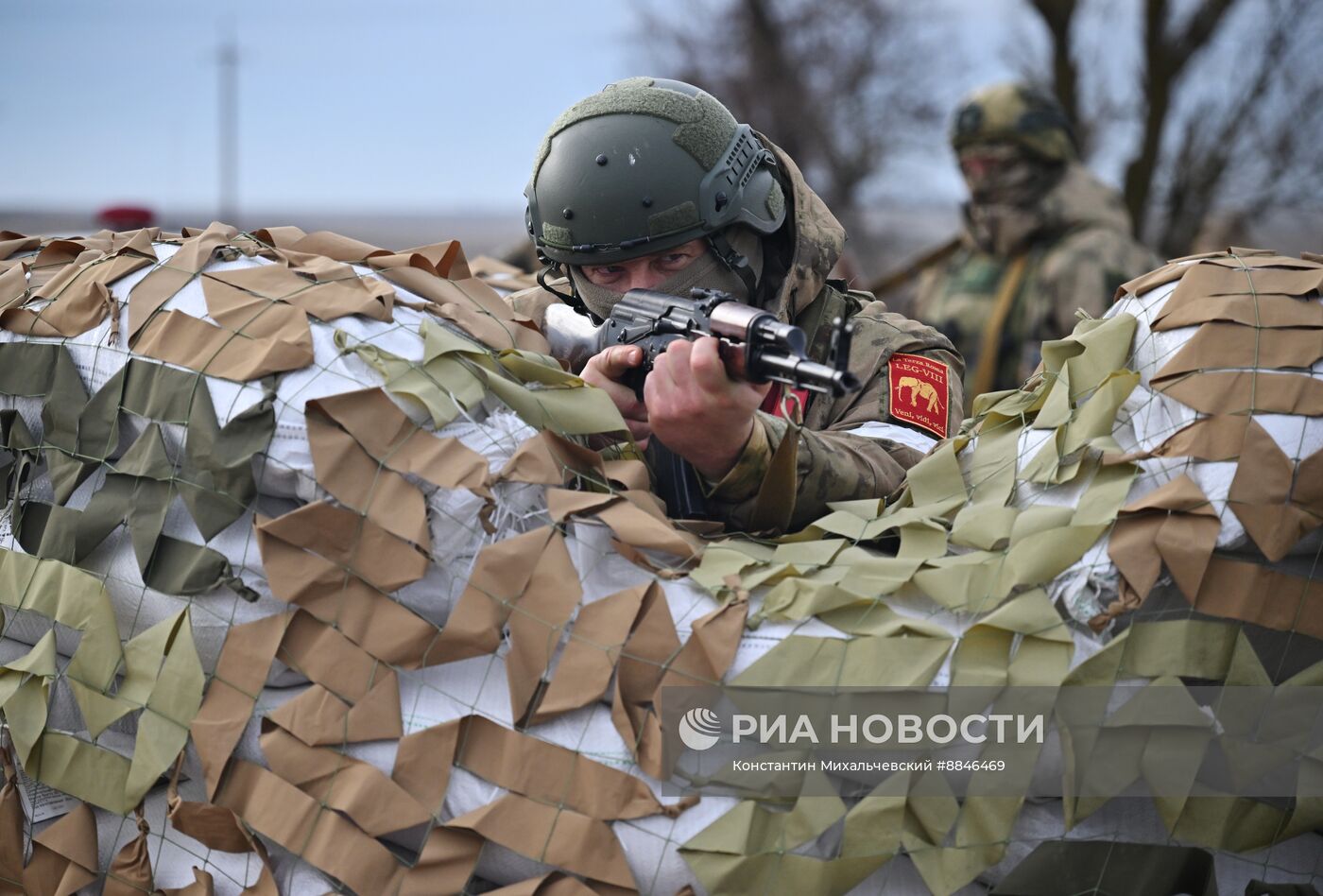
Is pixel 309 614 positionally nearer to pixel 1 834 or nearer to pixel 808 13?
pixel 1 834

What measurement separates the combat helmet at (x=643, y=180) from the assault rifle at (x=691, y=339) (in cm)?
14

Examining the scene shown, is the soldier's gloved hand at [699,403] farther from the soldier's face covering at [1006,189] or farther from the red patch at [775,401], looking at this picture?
the soldier's face covering at [1006,189]

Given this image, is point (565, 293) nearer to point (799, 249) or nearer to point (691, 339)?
point (799, 249)

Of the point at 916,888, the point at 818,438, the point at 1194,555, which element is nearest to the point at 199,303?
the point at 818,438

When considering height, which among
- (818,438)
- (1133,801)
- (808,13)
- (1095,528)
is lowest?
(808,13)

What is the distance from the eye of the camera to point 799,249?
105 inches

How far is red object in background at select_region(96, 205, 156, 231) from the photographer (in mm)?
5066

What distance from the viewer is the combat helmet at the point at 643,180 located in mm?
2494

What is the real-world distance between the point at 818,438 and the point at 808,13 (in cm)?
1510

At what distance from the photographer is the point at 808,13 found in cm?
1652

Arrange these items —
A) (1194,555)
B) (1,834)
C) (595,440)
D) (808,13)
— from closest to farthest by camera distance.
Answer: (1194,555), (1,834), (595,440), (808,13)

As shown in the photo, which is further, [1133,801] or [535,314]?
[535,314]

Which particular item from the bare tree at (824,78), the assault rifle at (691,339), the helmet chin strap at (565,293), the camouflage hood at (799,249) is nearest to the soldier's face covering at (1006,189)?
the camouflage hood at (799,249)

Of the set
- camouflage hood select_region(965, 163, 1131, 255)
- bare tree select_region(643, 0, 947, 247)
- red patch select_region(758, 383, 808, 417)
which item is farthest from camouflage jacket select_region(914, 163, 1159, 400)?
bare tree select_region(643, 0, 947, 247)
